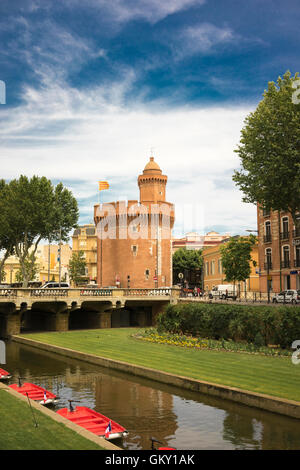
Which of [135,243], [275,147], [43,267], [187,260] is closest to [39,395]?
[275,147]

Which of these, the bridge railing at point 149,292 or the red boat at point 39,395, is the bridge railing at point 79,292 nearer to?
the bridge railing at point 149,292

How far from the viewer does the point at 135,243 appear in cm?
8619

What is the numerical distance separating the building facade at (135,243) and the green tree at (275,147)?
49.6m

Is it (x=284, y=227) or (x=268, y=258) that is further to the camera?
(x=268, y=258)

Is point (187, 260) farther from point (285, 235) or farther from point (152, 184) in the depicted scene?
point (285, 235)

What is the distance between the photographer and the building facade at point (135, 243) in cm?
8575

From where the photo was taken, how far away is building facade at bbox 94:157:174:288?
85.8 m

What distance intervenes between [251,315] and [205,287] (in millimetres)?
65083

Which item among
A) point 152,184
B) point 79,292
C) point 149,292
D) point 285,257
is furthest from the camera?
point 152,184

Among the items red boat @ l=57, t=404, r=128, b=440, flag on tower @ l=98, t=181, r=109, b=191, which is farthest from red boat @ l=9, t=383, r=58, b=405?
flag on tower @ l=98, t=181, r=109, b=191

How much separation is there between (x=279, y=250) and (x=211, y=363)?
3545 centimetres

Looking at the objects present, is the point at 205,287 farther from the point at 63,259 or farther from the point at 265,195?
the point at 265,195

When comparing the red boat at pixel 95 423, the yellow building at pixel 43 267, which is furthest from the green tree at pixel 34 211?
the yellow building at pixel 43 267

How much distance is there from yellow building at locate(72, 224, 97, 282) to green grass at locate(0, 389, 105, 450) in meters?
107
